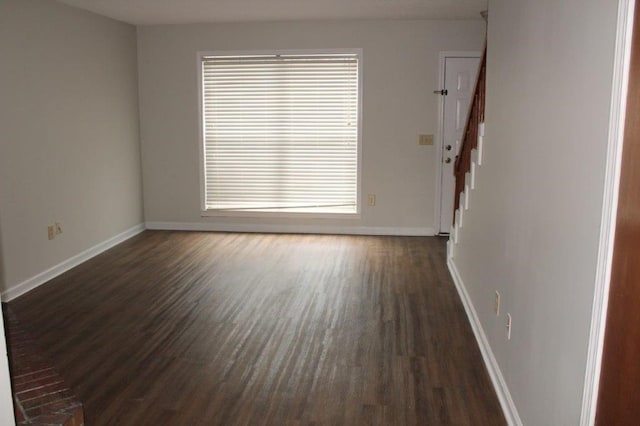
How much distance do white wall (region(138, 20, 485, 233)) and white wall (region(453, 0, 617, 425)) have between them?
2852 millimetres

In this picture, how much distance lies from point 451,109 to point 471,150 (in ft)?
7.15

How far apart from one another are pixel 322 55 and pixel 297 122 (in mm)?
797

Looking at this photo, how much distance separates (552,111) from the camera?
7.13 ft

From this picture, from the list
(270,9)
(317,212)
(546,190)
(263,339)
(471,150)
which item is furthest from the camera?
(317,212)

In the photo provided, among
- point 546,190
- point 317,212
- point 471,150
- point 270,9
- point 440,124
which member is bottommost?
point 317,212

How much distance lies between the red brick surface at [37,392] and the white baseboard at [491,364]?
185 centimetres

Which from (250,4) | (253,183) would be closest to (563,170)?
(250,4)

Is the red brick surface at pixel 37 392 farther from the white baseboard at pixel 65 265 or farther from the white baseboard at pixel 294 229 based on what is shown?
the white baseboard at pixel 294 229

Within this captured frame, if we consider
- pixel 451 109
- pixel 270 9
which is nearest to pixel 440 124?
pixel 451 109

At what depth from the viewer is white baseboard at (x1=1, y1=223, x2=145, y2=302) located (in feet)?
14.6

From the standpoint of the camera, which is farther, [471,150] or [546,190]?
[471,150]

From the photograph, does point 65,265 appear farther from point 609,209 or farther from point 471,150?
point 609,209

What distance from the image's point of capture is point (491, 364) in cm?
315

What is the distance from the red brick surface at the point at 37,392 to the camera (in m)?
2.12
